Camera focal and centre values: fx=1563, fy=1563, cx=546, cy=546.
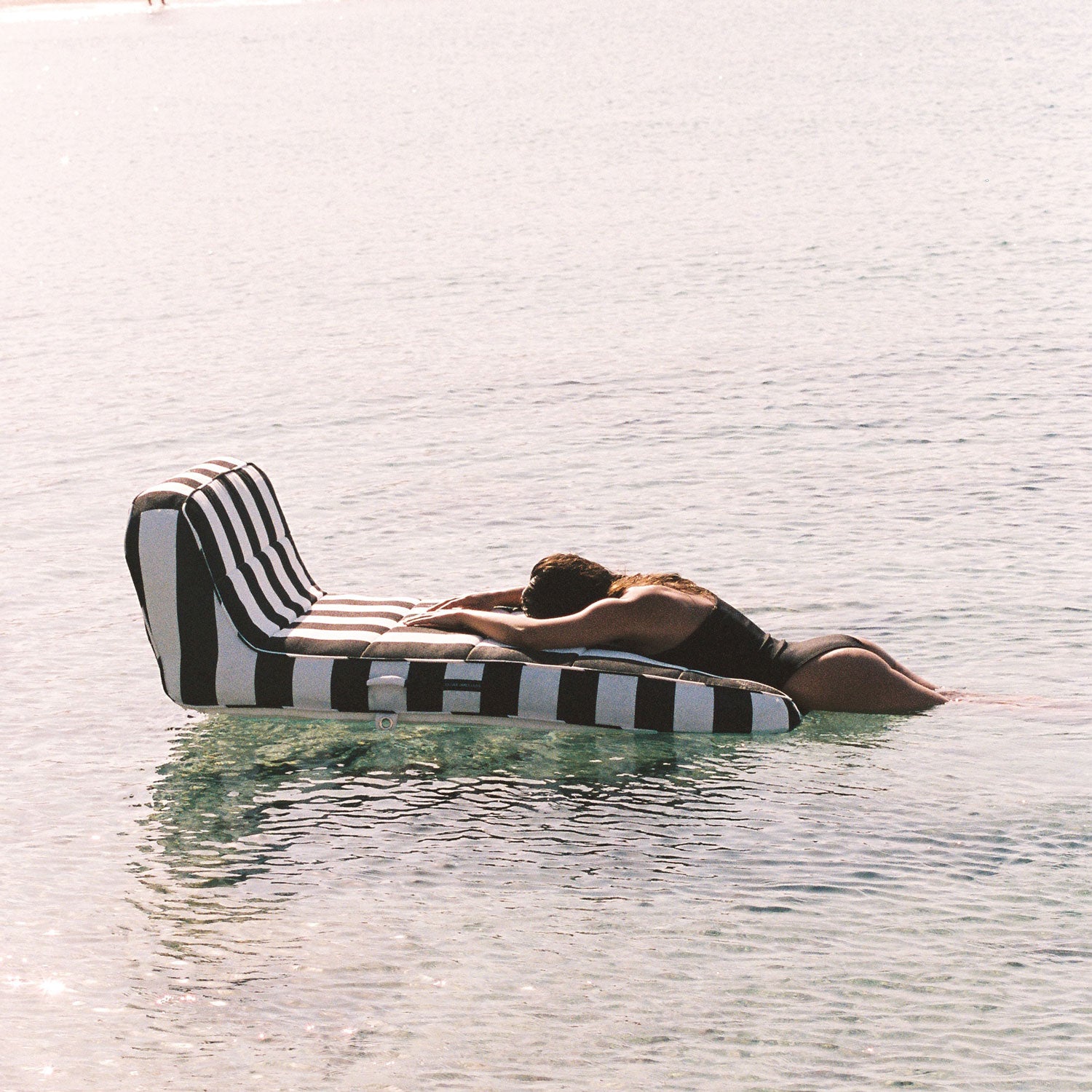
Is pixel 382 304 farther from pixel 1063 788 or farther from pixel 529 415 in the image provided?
pixel 1063 788

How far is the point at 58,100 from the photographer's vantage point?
3781cm

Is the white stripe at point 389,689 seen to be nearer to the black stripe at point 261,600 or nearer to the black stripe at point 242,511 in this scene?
the black stripe at point 261,600

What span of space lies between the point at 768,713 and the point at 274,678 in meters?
2.31

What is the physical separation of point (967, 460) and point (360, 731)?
5.76 meters

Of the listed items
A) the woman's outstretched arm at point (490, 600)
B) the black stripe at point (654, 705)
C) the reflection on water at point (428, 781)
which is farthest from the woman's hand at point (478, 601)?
the black stripe at point (654, 705)

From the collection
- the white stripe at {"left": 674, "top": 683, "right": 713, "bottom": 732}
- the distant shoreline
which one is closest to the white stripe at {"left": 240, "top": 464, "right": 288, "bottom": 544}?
the white stripe at {"left": 674, "top": 683, "right": 713, "bottom": 732}

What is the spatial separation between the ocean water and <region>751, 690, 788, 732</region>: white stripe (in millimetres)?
90

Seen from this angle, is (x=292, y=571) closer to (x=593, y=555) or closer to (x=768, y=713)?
(x=593, y=555)

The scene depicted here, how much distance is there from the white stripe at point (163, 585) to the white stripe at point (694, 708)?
2365mm

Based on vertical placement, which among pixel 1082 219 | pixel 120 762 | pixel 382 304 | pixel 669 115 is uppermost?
pixel 669 115

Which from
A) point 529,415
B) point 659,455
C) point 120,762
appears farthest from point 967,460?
point 120,762

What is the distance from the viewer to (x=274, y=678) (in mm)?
7355

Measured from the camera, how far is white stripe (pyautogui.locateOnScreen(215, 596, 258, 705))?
738 cm

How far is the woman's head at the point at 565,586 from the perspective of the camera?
7305 mm
